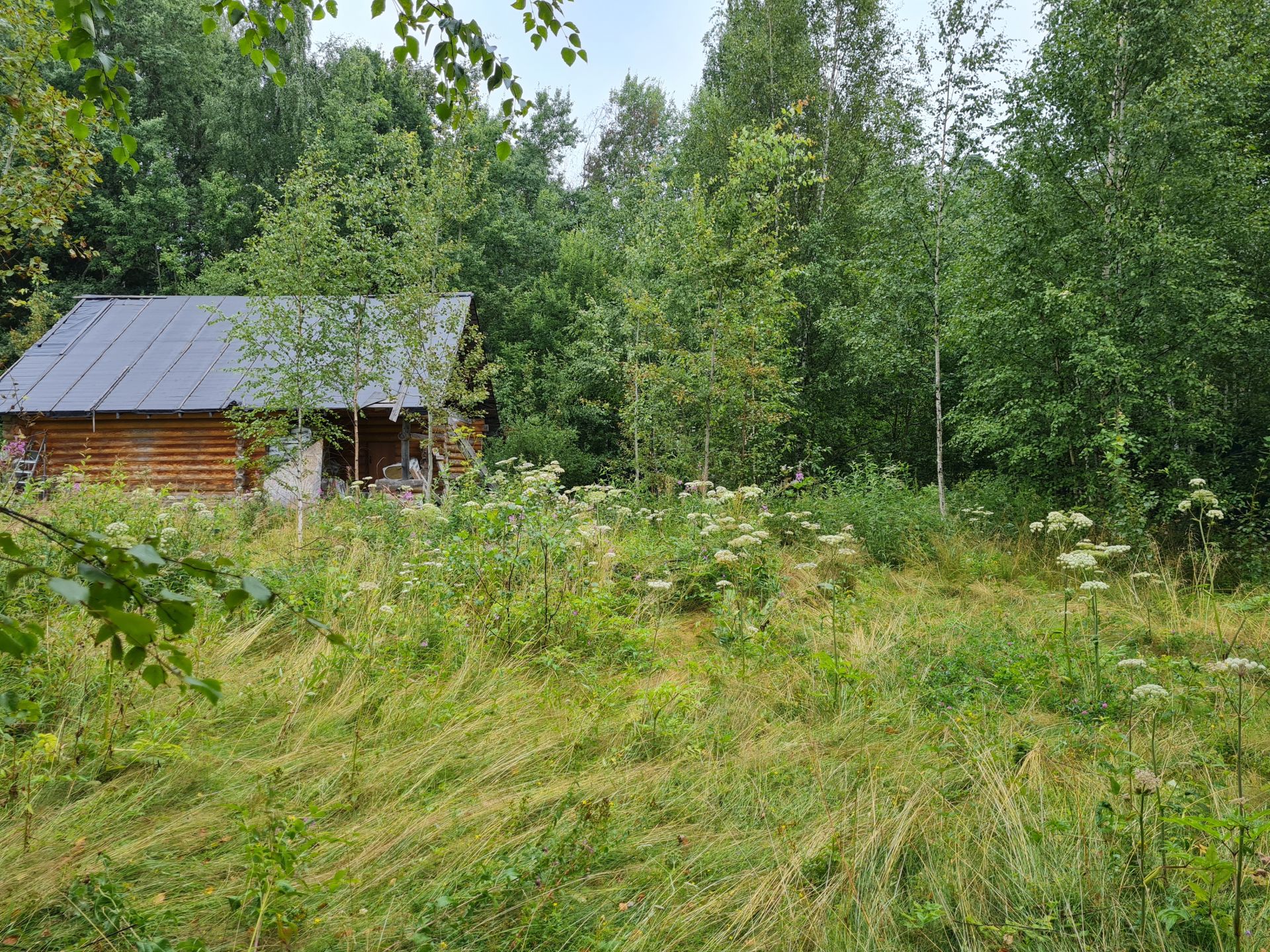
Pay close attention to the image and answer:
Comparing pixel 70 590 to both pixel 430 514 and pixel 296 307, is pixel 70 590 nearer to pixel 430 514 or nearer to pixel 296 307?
pixel 430 514

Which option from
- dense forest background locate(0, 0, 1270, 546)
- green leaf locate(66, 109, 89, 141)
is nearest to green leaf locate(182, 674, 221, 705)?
green leaf locate(66, 109, 89, 141)

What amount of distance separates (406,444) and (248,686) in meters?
11.3

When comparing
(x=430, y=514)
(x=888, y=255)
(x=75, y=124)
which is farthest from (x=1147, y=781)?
(x=888, y=255)

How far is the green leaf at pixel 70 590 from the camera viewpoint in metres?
0.81

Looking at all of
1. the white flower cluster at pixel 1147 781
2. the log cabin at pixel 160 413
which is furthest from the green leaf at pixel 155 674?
the log cabin at pixel 160 413

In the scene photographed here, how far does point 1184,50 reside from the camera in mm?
8961

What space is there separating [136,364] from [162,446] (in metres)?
2.06

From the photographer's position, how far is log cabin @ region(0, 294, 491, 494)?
49.0ft

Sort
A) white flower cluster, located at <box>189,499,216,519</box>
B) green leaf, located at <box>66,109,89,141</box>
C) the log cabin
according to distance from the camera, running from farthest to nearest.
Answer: the log cabin → white flower cluster, located at <box>189,499,216,519</box> → green leaf, located at <box>66,109,89,141</box>

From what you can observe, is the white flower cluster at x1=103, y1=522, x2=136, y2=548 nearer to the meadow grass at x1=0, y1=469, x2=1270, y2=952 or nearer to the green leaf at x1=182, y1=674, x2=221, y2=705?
the meadow grass at x1=0, y1=469, x2=1270, y2=952

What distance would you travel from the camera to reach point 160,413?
15.1 meters

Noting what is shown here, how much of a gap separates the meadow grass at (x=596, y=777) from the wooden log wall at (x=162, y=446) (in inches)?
417

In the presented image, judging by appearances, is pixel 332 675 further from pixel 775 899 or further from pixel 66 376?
pixel 66 376

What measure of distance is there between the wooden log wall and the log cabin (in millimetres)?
19
